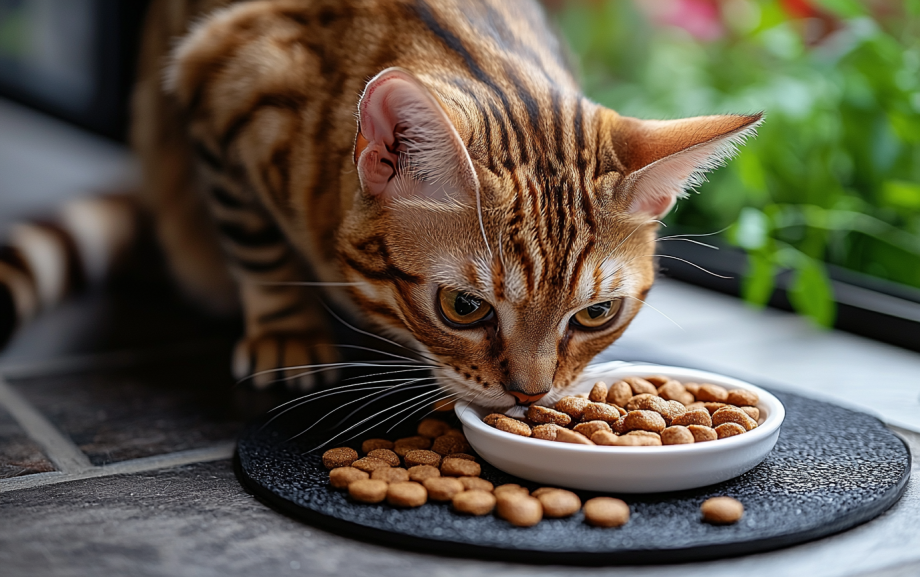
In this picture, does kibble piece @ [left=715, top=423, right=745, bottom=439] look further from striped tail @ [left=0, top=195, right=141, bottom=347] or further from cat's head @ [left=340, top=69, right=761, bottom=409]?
striped tail @ [left=0, top=195, right=141, bottom=347]

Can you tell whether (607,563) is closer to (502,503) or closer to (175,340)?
(502,503)

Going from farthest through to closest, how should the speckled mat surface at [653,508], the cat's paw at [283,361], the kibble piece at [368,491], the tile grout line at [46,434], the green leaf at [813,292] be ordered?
the green leaf at [813,292] → the cat's paw at [283,361] → the tile grout line at [46,434] → the kibble piece at [368,491] → the speckled mat surface at [653,508]

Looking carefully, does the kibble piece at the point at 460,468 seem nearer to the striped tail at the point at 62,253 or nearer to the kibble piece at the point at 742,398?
the kibble piece at the point at 742,398

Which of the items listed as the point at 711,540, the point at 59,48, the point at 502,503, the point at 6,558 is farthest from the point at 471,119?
the point at 59,48

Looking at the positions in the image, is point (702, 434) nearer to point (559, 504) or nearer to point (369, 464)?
point (559, 504)

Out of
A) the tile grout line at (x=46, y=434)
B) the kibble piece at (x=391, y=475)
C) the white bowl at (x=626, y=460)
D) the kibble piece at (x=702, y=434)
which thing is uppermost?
the kibble piece at (x=702, y=434)

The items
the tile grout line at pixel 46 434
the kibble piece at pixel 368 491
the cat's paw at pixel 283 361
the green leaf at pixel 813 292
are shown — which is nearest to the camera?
the kibble piece at pixel 368 491

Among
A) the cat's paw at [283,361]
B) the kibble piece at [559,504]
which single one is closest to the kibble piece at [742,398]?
the kibble piece at [559,504]
